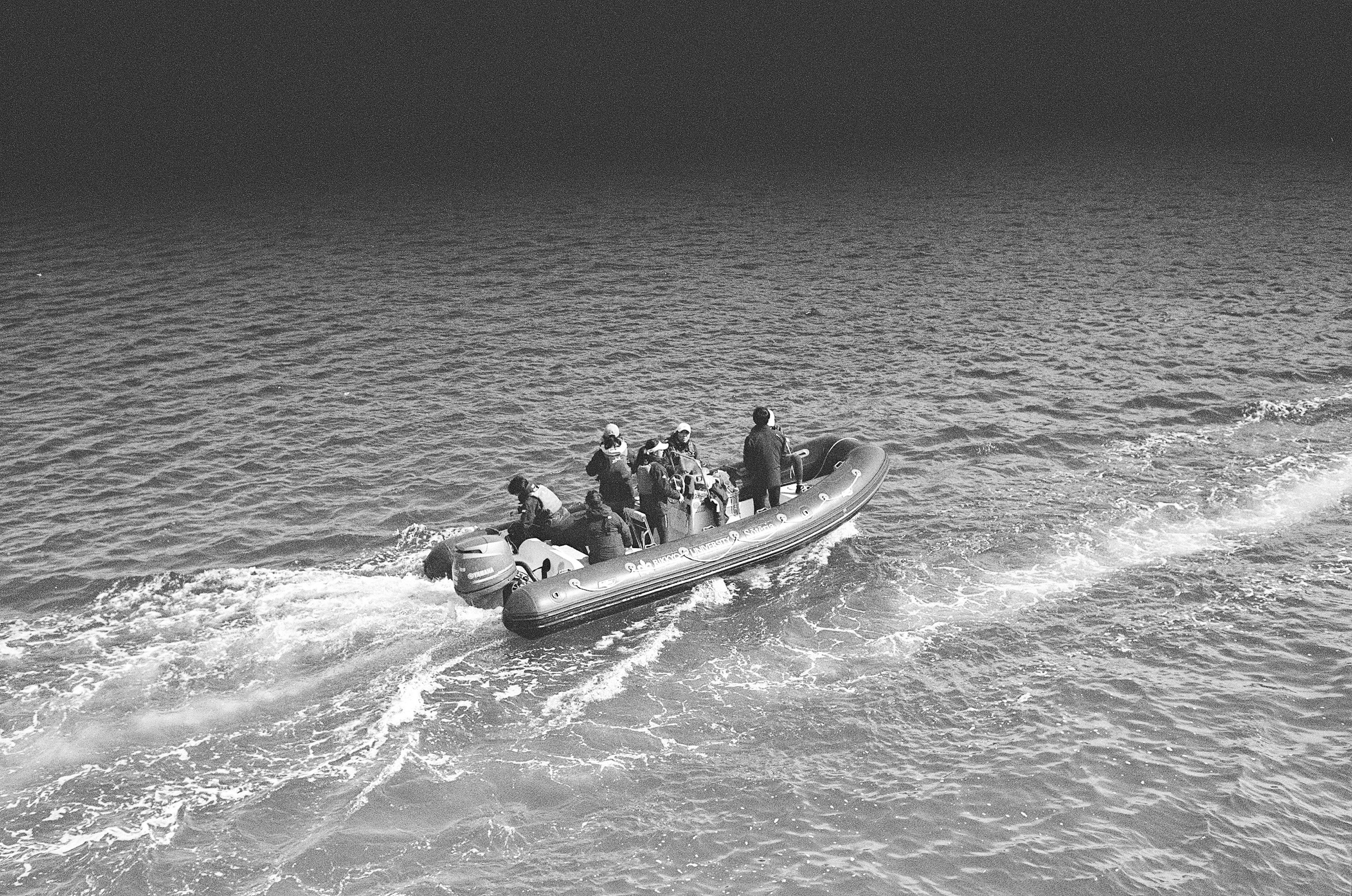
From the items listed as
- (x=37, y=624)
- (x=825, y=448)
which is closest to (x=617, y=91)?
(x=825, y=448)

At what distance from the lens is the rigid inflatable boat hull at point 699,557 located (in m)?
13.0

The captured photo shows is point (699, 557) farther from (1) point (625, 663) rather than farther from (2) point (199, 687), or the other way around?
(2) point (199, 687)

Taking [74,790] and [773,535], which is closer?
[74,790]

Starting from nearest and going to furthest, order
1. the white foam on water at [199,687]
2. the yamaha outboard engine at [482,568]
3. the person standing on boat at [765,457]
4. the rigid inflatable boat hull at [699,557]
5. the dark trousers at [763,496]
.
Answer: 1. the white foam on water at [199,687]
2. the rigid inflatable boat hull at [699,557]
3. the yamaha outboard engine at [482,568]
4. the person standing on boat at [765,457]
5. the dark trousers at [763,496]

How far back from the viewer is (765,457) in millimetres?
15336

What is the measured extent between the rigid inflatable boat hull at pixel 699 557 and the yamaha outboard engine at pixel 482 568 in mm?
516

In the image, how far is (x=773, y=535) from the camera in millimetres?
14672

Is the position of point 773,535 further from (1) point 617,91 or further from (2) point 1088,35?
(2) point 1088,35

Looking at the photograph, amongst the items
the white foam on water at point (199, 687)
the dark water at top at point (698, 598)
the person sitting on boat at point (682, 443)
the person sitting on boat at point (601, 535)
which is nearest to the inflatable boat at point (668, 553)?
the person sitting on boat at point (682, 443)

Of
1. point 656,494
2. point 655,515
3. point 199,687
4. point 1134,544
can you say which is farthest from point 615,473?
point 1134,544

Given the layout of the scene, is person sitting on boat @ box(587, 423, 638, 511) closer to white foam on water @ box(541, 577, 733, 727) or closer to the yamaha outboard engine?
white foam on water @ box(541, 577, 733, 727)

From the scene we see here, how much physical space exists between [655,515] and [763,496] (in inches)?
67.4

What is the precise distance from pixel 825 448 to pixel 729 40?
4962 centimetres

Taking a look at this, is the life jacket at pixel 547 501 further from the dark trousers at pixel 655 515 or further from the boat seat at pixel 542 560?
the dark trousers at pixel 655 515
